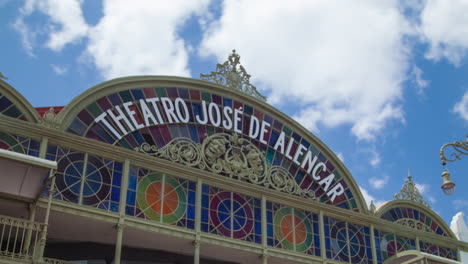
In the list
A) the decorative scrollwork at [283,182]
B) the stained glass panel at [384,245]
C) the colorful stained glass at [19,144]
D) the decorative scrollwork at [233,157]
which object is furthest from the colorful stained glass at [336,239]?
the colorful stained glass at [19,144]

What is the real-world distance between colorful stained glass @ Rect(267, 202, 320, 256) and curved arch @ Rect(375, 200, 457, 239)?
484cm

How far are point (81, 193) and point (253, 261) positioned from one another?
8.55 metres

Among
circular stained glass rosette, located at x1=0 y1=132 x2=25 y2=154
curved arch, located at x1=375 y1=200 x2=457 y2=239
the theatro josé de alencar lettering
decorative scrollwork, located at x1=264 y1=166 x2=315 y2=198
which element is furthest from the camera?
curved arch, located at x1=375 y1=200 x2=457 y2=239

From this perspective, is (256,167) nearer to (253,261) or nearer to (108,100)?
(253,261)

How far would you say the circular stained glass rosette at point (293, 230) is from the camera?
97.0 ft

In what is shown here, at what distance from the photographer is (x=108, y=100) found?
27609 millimetres

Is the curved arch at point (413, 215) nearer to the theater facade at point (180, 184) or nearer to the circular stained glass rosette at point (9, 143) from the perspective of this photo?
the theater facade at point (180, 184)

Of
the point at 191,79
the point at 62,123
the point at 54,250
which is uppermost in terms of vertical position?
the point at 191,79

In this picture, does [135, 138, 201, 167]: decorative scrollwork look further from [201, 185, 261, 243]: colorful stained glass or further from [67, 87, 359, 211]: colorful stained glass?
[201, 185, 261, 243]: colorful stained glass

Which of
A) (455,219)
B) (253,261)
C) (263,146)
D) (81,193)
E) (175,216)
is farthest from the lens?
(455,219)

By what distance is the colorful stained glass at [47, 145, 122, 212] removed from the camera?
24844 millimetres

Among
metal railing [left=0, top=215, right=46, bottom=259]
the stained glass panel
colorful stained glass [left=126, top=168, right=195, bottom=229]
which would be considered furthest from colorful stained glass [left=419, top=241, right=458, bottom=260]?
metal railing [left=0, top=215, right=46, bottom=259]

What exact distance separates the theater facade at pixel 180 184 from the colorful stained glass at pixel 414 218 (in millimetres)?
151

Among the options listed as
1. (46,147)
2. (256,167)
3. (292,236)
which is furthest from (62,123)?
(292,236)
